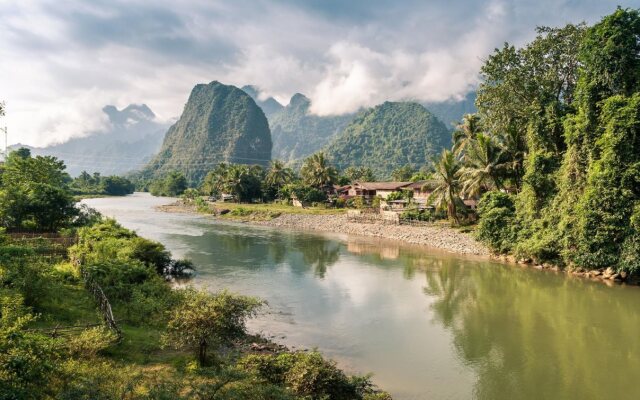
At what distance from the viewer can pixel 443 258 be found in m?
35.2

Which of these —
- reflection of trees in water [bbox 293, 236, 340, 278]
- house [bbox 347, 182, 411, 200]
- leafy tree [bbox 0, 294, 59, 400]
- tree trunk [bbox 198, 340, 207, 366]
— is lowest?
reflection of trees in water [bbox 293, 236, 340, 278]

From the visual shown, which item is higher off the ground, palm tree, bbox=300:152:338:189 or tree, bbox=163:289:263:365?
palm tree, bbox=300:152:338:189

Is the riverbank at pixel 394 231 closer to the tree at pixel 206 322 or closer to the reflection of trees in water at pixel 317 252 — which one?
the reflection of trees in water at pixel 317 252

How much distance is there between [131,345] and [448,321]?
1424 centimetres

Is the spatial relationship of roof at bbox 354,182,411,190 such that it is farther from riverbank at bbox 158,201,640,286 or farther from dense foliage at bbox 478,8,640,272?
dense foliage at bbox 478,8,640,272

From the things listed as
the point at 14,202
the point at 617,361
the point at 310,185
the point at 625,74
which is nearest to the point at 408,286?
the point at 617,361

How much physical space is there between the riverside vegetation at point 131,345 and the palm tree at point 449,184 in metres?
33.0

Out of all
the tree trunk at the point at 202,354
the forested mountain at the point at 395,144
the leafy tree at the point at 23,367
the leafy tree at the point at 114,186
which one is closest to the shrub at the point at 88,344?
the tree trunk at the point at 202,354

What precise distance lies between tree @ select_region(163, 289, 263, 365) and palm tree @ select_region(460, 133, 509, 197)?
33060 millimetres

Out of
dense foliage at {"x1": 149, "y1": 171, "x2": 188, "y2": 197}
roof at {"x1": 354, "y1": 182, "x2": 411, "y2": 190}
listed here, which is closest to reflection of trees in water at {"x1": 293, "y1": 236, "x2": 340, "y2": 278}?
roof at {"x1": 354, "y1": 182, "x2": 411, "y2": 190}

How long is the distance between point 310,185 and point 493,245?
50.1 meters

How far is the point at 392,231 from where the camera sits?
48.2 m

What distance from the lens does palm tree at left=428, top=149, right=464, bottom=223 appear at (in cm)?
4444

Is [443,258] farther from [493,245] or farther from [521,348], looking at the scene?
[521,348]
